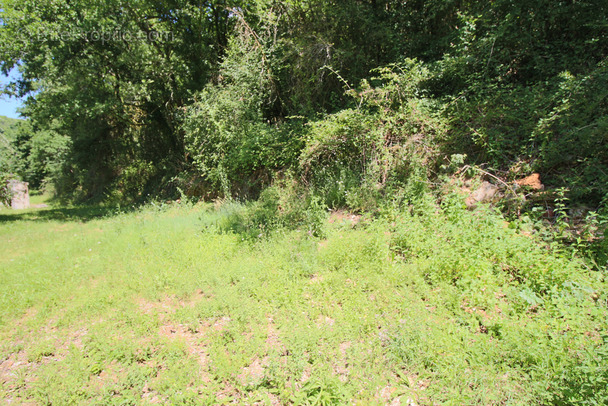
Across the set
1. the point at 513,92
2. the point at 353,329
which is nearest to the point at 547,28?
the point at 513,92

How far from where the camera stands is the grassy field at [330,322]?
105 inches

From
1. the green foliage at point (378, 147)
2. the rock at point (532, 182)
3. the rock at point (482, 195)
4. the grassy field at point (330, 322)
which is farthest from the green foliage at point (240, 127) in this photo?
the rock at point (532, 182)

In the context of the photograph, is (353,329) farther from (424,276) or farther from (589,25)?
(589,25)

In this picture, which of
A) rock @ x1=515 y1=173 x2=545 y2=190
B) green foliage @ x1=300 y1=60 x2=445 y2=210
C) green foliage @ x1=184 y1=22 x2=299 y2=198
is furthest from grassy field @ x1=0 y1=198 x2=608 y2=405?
green foliage @ x1=184 y1=22 x2=299 y2=198

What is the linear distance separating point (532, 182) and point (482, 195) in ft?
2.28

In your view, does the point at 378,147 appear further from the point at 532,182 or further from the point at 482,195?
the point at 532,182

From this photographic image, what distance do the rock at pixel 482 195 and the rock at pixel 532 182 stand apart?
0.35 m

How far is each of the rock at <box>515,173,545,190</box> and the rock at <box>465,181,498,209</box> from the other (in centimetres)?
35

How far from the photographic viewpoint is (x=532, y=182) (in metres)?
4.76

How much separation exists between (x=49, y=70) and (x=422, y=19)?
11395mm

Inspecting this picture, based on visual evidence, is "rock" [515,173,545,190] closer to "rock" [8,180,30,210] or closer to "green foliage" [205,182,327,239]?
"green foliage" [205,182,327,239]

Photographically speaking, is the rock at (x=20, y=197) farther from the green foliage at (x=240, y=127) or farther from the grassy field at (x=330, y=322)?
the grassy field at (x=330, y=322)

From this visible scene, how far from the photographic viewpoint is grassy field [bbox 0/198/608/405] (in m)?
2.67

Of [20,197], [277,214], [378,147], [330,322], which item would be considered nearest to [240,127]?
[277,214]
